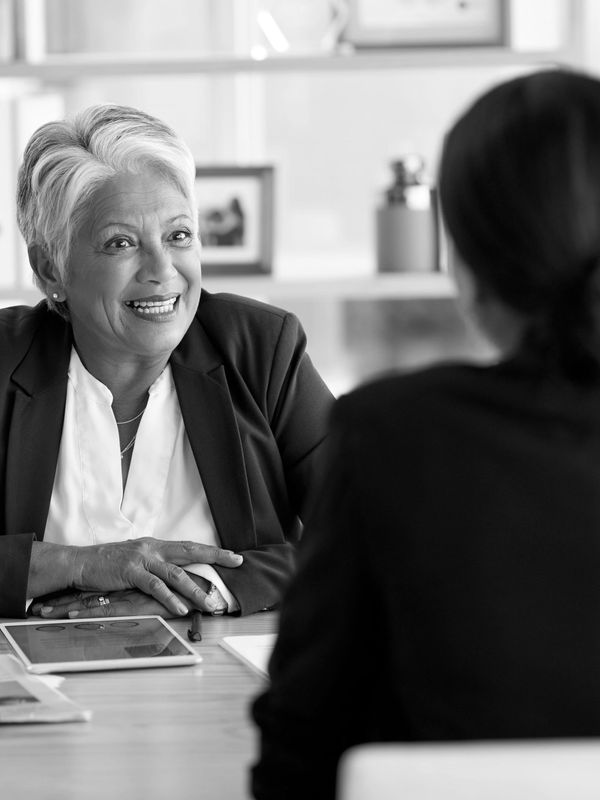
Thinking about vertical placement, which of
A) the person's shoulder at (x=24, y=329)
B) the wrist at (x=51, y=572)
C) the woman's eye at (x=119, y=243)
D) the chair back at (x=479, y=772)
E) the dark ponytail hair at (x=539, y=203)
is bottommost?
the wrist at (x=51, y=572)

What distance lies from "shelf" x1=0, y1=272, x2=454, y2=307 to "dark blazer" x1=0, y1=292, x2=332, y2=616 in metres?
0.59

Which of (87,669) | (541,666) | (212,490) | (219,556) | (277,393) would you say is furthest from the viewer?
(277,393)

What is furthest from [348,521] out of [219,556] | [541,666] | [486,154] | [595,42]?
[595,42]

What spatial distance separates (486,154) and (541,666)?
35cm

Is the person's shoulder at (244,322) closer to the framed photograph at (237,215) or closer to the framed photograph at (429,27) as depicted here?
the framed photograph at (237,215)

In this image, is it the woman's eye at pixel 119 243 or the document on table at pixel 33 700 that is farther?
the woman's eye at pixel 119 243

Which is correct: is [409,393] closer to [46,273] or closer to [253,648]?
[253,648]

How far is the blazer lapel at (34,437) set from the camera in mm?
1972

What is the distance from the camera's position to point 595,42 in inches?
129

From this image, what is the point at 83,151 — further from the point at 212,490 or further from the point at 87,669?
the point at 87,669

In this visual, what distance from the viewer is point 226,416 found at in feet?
6.70

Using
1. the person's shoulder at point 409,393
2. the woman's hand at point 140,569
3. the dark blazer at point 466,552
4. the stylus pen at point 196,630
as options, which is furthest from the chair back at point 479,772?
the woman's hand at point 140,569

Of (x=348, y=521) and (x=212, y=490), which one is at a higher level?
(x=348, y=521)

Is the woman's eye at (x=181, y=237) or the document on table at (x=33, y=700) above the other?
the woman's eye at (x=181, y=237)
